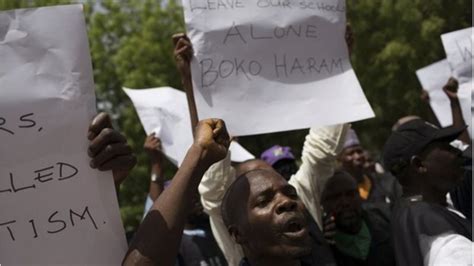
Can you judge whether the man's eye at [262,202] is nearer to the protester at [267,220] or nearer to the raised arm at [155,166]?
the protester at [267,220]

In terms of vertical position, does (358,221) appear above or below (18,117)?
below

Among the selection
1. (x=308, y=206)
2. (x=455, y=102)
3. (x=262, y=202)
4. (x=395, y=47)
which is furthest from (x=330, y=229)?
(x=395, y=47)

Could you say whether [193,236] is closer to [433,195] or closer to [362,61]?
[433,195]

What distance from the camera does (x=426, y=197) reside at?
3.30 meters

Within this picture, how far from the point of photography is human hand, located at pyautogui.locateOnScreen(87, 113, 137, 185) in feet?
7.39

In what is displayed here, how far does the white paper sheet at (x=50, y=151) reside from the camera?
2.20 meters

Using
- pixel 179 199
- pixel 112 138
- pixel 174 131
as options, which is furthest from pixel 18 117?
pixel 174 131

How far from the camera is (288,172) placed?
4.42 m

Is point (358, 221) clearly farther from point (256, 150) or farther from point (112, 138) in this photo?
point (256, 150)

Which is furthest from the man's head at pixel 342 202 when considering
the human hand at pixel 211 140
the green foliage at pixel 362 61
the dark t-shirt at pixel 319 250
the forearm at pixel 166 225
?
the green foliage at pixel 362 61

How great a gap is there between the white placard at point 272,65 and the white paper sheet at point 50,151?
1.09 meters

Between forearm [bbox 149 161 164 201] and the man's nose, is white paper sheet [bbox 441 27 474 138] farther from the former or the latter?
the man's nose

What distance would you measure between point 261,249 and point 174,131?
200cm

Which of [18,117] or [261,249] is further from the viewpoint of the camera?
[261,249]
